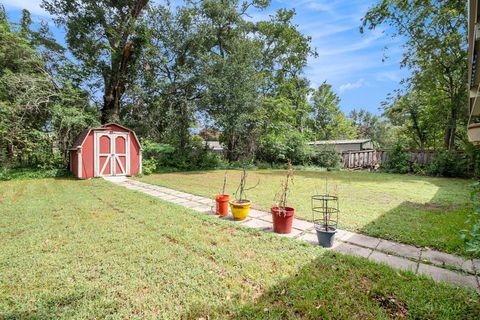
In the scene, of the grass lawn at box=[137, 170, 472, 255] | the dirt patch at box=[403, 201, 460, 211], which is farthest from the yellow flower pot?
the dirt patch at box=[403, 201, 460, 211]

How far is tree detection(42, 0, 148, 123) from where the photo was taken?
39.7 feet

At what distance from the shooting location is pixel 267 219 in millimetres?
4504

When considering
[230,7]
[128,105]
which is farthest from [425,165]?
[128,105]

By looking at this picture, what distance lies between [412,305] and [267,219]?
2.63m

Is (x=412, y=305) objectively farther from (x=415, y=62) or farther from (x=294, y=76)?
(x=294, y=76)

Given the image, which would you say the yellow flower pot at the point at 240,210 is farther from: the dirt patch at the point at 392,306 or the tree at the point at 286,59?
the tree at the point at 286,59

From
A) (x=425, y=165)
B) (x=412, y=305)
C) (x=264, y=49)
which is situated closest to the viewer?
(x=412, y=305)

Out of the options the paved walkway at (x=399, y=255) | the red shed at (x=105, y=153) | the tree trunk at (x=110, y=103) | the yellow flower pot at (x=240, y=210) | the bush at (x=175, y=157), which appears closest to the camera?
the paved walkway at (x=399, y=255)

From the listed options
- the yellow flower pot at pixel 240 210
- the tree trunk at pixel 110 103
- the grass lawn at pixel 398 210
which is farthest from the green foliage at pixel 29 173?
the yellow flower pot at pixel 240 210

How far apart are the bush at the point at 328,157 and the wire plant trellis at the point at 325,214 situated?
9960 millimetres

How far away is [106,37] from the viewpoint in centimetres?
1262

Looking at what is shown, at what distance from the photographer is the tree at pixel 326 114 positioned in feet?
82.8

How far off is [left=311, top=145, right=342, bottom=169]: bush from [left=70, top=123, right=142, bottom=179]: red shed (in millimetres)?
10497

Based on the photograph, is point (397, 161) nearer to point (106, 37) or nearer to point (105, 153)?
point (105, 153)
